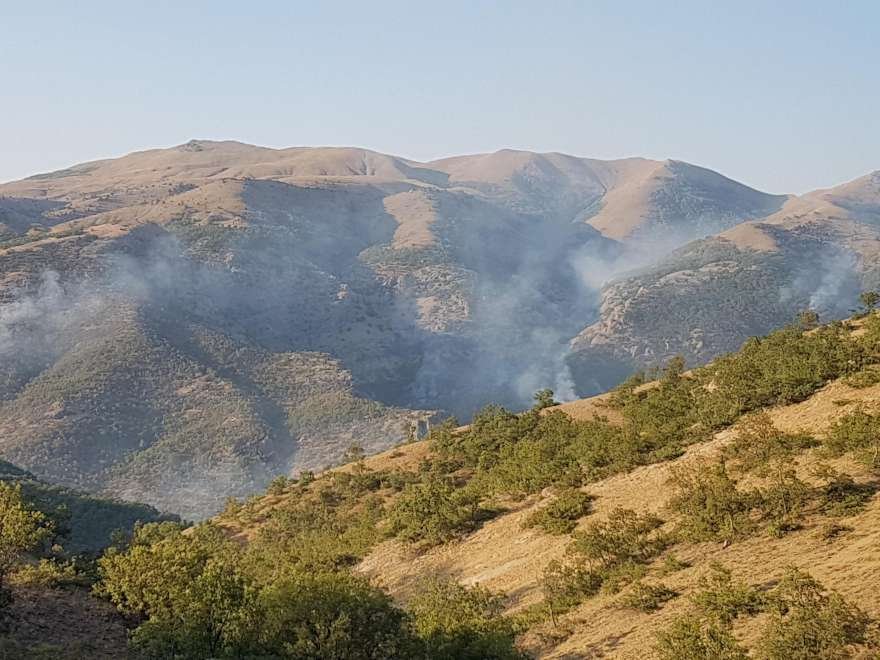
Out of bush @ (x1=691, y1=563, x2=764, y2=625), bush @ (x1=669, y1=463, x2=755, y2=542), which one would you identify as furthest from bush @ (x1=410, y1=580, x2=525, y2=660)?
bush @ (x1=669, y1=463, x2=755, y2=542)

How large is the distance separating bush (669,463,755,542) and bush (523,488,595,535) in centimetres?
582

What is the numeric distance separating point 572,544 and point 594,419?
1963 cm

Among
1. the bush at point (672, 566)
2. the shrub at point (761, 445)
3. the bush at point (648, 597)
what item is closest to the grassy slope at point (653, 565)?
the bush at point (672, 566)

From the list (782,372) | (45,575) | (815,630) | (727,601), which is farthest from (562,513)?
(45,575)

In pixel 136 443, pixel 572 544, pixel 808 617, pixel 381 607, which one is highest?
pixel 808 617

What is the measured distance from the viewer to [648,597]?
957 inches

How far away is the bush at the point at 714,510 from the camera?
26625 millimetres

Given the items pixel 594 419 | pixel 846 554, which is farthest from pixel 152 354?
pixel 846 554

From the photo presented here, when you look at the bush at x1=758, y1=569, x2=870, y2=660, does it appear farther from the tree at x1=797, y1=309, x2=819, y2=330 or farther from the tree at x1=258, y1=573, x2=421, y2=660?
the tree at x1=797, y1=309, x2=819, y2=330

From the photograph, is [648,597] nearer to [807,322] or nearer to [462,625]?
[462,625]

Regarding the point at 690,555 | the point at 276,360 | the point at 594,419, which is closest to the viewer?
the point at 690,555

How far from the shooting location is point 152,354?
554 ft

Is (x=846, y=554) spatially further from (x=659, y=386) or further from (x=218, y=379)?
(x=218, y=379)

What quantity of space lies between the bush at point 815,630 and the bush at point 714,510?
26.1 ft
